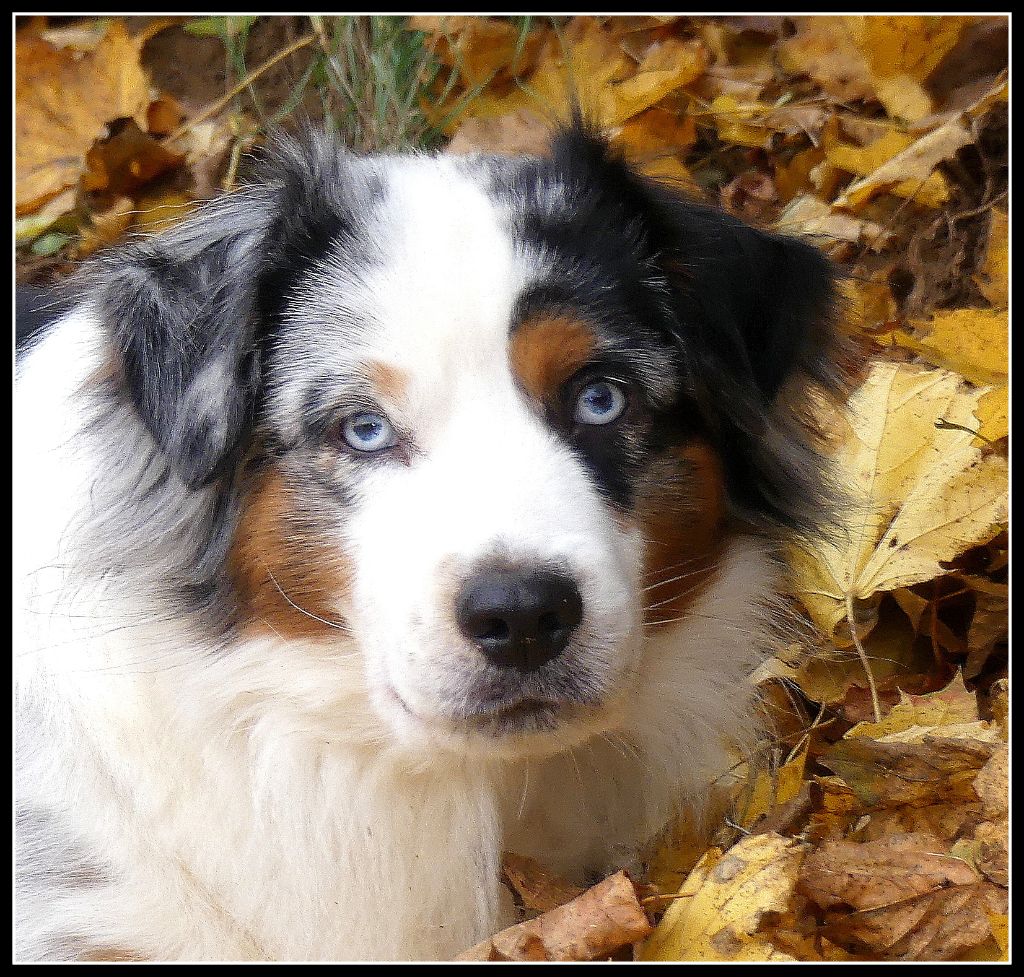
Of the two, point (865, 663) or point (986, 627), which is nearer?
point (865, 663)

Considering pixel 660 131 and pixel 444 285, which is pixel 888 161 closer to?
pixel 660 131

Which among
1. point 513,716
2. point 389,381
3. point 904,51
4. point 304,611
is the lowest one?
point 513,716

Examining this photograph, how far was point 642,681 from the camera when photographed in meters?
3.29

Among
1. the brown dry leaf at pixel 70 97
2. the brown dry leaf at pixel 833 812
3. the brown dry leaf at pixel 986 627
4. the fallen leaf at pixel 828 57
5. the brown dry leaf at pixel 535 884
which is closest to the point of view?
the brown dry leaf at pixel 535 884

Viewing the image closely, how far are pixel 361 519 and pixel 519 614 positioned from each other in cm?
49

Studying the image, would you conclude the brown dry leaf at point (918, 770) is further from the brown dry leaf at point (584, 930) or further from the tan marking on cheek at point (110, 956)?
the tan marking on cheek at point (110, 956)

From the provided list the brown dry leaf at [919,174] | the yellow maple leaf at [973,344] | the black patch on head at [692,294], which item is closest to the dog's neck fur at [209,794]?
the black patch on head at [692,294]

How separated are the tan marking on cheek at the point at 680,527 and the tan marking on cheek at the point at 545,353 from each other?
345 mm

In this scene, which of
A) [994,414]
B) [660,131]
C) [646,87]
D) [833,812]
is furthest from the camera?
[660,131]

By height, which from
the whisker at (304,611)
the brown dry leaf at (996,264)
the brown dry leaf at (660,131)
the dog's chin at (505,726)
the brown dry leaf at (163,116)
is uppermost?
the brown dry leaf at (163,116)

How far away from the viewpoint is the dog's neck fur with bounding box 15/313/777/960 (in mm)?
3156

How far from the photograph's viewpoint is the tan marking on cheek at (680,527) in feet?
10.2

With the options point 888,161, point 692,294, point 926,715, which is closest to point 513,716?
point 692,294

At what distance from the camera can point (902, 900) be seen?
118 inches
